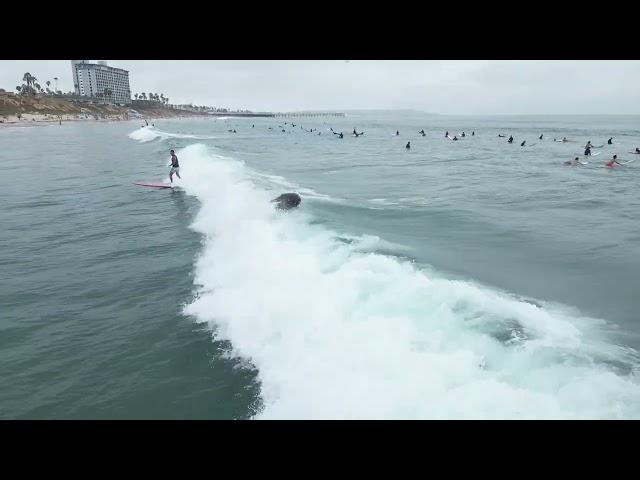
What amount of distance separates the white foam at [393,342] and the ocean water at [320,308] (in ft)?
0.16

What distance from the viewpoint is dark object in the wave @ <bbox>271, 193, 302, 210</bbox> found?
849 inches

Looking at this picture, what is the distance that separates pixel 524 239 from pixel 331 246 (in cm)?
869

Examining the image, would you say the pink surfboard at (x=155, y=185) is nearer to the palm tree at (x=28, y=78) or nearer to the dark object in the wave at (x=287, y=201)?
the dark object in the wave at (x=287, y=201)

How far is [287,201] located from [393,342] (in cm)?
1359

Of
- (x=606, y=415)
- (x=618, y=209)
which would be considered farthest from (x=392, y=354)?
(x=618, y=209)

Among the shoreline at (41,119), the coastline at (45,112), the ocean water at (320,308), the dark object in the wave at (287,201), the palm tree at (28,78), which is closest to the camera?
the ocean water at (320,308)

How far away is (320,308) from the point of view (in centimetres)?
1123

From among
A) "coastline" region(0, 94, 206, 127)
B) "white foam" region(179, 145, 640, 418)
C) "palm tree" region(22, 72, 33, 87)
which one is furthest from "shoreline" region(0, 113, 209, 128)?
"white foam" region(179, 145, 640, 418)

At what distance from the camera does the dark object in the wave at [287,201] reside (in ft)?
70.7

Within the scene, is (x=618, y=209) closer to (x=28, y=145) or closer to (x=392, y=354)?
(x=392, y=354)

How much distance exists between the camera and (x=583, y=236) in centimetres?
1838

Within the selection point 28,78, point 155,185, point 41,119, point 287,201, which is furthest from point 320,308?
point 28,78

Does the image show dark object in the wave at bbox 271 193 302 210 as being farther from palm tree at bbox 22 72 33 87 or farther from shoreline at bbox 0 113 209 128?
palm tree at bbox 22 72 33 87

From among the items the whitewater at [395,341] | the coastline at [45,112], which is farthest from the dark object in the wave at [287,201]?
the coastline at [45,112]
